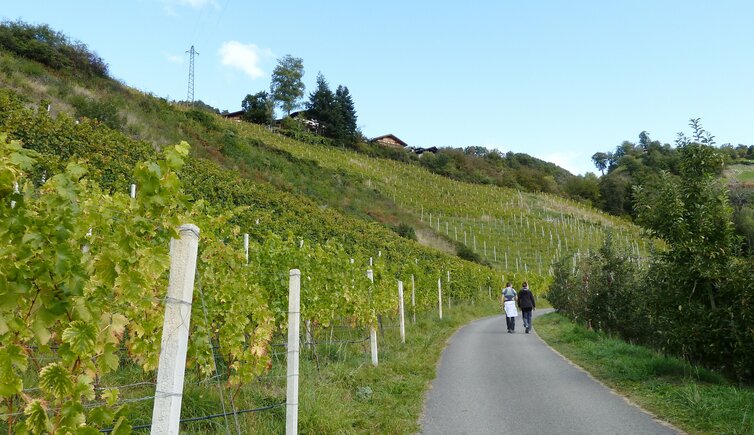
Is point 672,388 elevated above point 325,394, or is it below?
below

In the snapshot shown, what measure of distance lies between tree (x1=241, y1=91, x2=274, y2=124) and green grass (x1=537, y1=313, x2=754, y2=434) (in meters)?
65.6

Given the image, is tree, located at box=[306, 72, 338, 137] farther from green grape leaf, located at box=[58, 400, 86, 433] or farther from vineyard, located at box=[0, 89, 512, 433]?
green grape leaf, located at box=[58, 400, 86, 433]

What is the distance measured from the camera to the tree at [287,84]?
77.1m

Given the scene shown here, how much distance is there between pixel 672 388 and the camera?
7172 mm

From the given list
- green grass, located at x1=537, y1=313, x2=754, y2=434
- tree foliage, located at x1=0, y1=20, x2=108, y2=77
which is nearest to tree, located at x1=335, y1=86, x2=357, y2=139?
tree foliage, located at x1=0, y1=20, x2=108, y2=77

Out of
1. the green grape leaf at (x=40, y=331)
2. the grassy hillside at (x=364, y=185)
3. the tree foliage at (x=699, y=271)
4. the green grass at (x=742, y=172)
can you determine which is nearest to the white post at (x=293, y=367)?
the green grape leaf at (x=40, y=331)

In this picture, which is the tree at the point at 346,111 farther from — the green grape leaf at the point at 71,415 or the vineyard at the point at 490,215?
the green grape leaf at the point at 71,415

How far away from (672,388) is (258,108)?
236ft

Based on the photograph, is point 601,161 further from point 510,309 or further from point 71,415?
point 71,415

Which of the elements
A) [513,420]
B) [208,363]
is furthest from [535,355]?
[208,363]

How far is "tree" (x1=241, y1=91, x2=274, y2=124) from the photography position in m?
72.2

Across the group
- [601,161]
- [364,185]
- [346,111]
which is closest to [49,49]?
[364,185]

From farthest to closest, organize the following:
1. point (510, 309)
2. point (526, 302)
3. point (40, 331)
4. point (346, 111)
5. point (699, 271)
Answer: point (346, 111), point (510, 309), point (526, 302), point (699, 271), point (40, 331)

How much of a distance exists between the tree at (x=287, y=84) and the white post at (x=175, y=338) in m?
77.0
